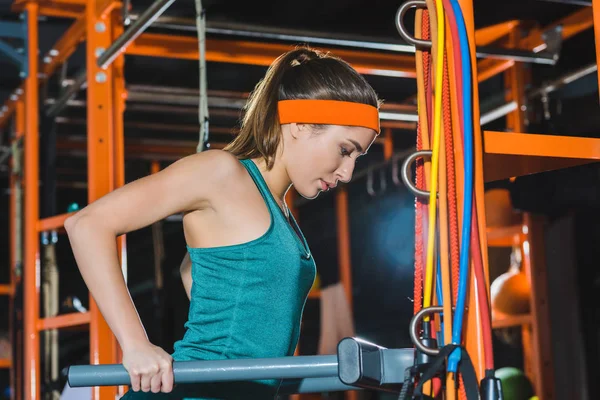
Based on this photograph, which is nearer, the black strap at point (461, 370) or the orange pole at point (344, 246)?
the black strap at point (461, 370)

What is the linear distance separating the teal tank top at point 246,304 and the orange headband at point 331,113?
19 centimetres

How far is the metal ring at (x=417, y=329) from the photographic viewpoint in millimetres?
1297

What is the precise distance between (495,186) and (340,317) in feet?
7.70

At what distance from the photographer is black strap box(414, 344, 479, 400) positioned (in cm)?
123

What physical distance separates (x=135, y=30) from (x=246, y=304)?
5.80ft

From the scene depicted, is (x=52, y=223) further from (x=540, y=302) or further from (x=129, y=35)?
(x=540, y=302)

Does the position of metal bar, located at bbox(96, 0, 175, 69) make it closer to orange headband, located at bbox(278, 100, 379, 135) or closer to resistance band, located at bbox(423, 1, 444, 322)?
orange headband, located at bbox(278, 100, 379, 135)

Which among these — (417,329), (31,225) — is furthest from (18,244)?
(417,329)

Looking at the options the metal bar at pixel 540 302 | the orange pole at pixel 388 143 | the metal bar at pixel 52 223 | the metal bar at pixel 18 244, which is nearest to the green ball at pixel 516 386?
the metal bar at pixel 540 302

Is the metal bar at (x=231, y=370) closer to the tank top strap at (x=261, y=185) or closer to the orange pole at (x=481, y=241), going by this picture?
the orange pole at (x=481, y=241)

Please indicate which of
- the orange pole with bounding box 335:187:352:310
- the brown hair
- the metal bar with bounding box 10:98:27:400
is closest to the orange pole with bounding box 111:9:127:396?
the metal bar with bounding box 10:98:27:400

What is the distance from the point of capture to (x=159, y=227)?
6910 millimetres

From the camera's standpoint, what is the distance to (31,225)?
4.28 meters

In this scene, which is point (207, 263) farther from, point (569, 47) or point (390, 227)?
point (390, 227)
